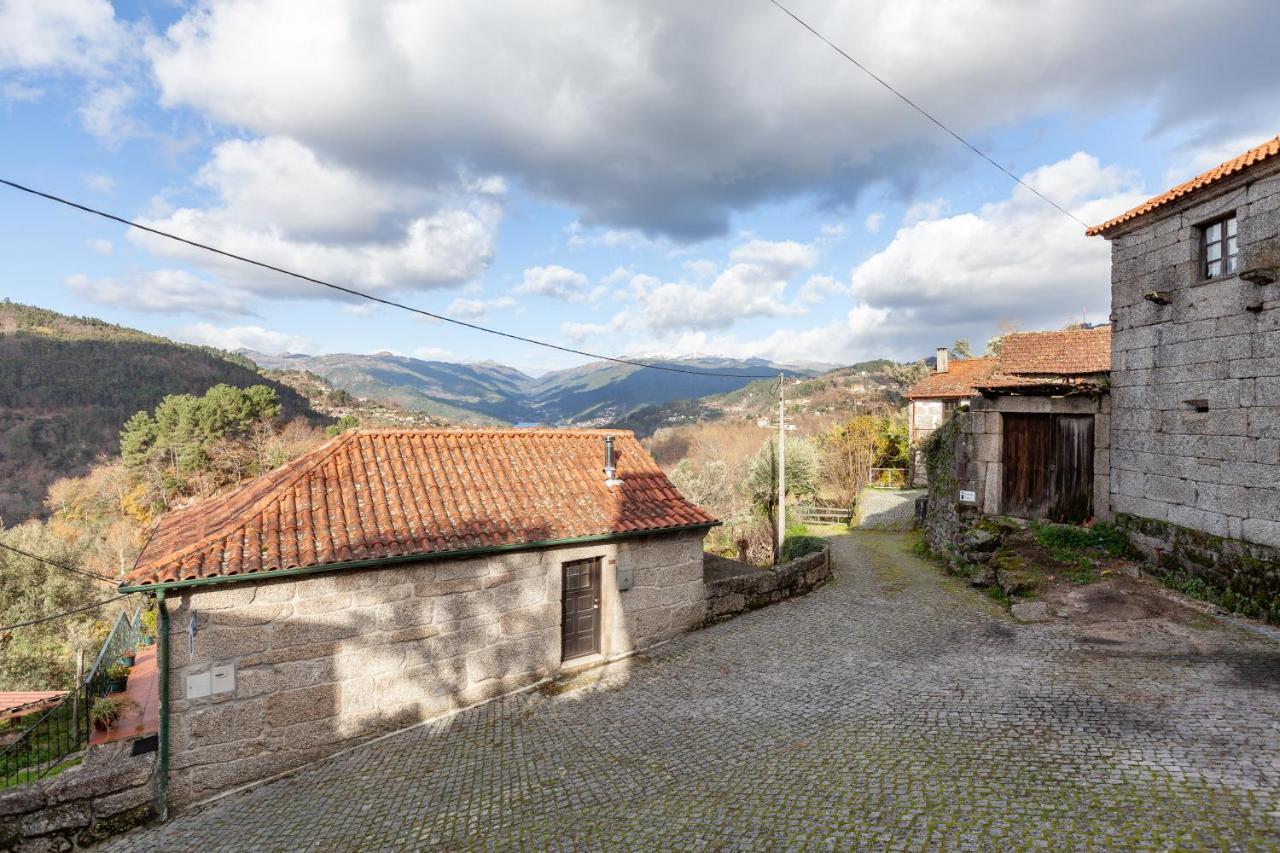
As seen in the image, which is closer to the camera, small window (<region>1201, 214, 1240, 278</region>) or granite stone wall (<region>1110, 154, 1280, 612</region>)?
granite stone wall (<region>1110, 154, 1280, 612</region>)

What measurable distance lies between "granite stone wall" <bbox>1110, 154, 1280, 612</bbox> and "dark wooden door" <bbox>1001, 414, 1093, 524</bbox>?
73 centimetres

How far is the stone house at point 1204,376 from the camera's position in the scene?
8.81 meters

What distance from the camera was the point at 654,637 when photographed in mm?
10594

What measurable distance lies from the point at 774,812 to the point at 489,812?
2867mm

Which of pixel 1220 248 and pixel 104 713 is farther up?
pixel 1220 248

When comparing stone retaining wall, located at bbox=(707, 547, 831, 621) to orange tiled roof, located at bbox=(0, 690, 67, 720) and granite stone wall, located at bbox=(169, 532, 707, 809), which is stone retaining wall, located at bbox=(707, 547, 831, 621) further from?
orange tiled roof, located at bbox=(0, 690, 67, 720)

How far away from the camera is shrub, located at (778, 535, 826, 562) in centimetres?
1834

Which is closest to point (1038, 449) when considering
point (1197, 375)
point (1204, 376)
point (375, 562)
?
point (1197, 375)

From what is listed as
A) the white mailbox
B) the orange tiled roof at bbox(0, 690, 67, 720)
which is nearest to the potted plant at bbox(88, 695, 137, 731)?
the white mailbox

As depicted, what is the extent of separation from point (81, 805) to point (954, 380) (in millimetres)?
32428

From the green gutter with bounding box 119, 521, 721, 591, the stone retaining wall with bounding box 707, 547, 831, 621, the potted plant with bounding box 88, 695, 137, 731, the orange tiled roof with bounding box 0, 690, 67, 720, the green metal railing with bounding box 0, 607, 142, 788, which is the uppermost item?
the green gutter with bounding box 119, 521, 721, 591

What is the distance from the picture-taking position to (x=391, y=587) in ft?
26.4

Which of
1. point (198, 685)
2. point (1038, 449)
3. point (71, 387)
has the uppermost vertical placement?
point (71, 387)

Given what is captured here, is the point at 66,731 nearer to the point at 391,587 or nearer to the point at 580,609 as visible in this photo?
the point at 391,587
